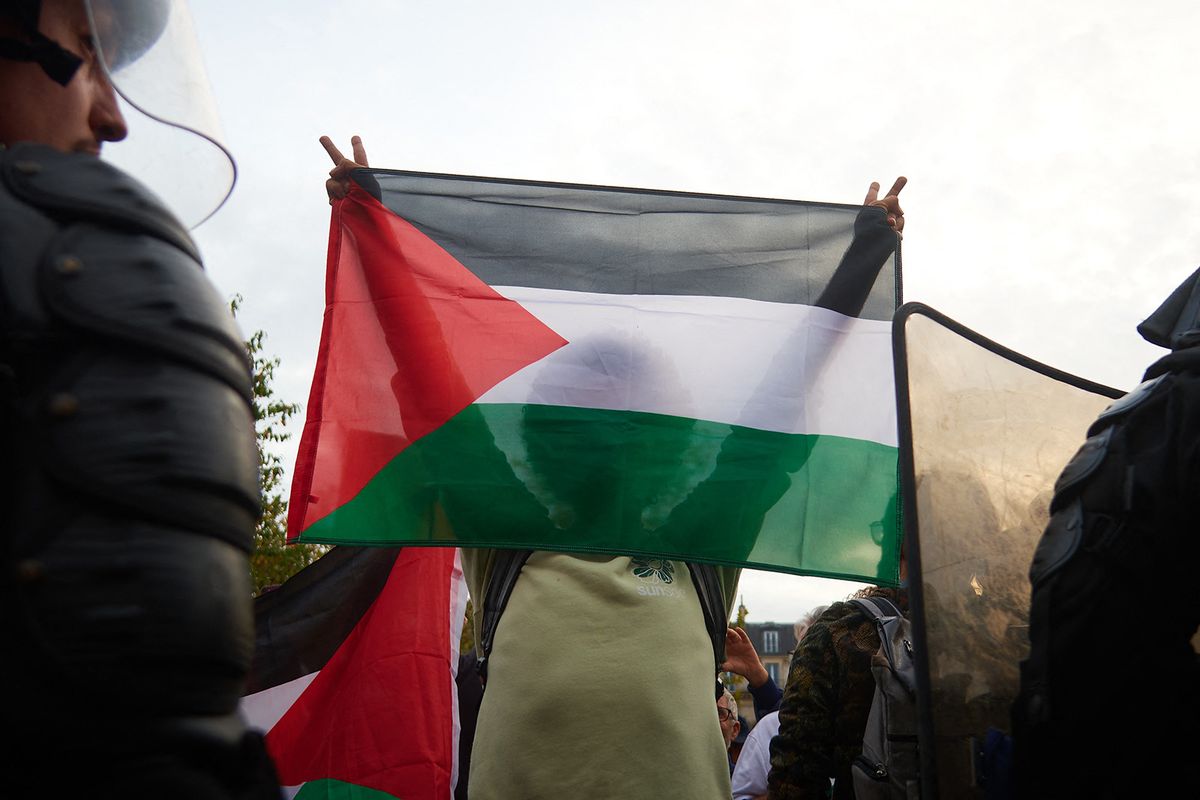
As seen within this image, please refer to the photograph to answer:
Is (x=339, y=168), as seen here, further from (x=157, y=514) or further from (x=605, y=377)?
(x=157, y=514)

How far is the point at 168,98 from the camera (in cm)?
141

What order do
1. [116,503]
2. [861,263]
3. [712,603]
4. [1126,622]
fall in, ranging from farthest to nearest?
1. [861,263]
2. [712,603]
3. [1126,622]
4. [116,503]

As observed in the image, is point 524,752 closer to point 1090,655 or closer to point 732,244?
point 1090,655

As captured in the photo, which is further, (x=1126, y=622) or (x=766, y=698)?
(x=766, y=698)

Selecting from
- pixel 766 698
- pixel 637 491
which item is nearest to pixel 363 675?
pixel 637 491

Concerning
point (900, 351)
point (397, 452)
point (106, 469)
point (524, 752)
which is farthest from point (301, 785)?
point (106, 469)

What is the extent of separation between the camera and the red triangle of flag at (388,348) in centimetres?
361

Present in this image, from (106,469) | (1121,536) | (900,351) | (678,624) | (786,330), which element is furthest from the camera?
(786,330)

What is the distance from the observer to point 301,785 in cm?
440

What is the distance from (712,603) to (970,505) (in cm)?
Answer: 99

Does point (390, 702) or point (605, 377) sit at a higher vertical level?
point (605, 377)

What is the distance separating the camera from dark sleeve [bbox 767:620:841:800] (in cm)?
354

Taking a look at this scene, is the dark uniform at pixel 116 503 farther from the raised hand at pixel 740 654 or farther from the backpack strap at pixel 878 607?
the raised hand at pixel 740 654

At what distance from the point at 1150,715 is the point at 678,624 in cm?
128
